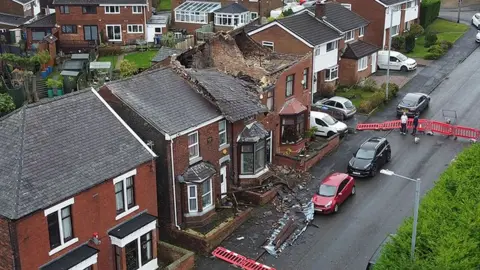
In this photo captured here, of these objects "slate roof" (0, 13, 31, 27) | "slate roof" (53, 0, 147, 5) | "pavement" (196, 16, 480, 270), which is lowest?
"pavement" (196, 16, 480, 270)

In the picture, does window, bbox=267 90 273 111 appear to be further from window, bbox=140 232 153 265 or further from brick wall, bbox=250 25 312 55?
window, bbox=140 232 153 265

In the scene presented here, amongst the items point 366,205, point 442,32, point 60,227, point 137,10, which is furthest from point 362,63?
point 60,227

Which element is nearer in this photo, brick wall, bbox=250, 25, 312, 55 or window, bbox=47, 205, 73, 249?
window, bbox=47, 205, 73, 249

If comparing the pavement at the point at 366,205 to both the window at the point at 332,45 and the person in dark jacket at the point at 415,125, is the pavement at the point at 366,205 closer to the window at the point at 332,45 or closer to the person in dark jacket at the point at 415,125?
the person in dark jacket at the point at 415,125

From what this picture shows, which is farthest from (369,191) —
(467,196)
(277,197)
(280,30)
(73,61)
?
(73,61)

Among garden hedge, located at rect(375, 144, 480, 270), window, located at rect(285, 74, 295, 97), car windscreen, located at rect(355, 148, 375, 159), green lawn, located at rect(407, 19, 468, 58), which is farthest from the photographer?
green lawn, located at rect(407, 19, 468, 58)

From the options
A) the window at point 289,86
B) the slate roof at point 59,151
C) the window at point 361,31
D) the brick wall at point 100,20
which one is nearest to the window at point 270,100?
the window at point 289,86

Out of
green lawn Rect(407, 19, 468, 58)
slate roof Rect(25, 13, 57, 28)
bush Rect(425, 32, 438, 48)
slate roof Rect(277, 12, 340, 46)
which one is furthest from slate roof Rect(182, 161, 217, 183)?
slate roof Rect(25, 13, 57, 28)
